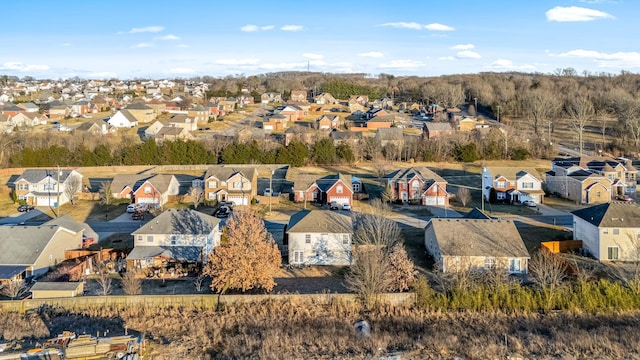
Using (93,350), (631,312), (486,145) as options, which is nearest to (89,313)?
(93,350)

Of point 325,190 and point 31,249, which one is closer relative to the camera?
point 31,249

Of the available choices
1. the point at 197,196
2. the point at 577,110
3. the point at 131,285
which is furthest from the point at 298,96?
the point at 131,285

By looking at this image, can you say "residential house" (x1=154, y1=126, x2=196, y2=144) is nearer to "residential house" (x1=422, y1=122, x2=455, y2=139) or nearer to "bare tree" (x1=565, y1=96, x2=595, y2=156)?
"residential house" (x1=422, y1=122, x2=455, y2=139)

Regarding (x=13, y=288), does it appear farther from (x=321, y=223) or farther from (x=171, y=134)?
(x=171, y=134)

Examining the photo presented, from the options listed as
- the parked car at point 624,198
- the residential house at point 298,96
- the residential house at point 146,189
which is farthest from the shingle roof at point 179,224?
the residential house at point 298,96

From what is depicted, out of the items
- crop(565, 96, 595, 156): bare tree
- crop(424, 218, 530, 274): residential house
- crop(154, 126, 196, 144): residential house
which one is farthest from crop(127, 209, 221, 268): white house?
crop(565, 96, 595, 156): bare tree
